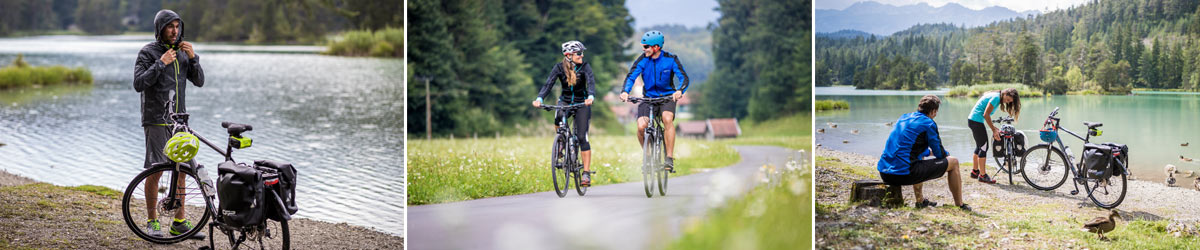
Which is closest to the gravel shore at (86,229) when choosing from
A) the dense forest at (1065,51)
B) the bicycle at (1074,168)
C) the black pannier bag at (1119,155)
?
the dense forest at (1065,51)

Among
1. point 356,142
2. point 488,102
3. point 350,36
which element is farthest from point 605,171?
point 350,36

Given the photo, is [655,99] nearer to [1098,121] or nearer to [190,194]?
[190,194]

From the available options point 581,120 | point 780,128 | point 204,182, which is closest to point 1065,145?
point 581,120

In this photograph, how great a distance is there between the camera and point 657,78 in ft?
18.7

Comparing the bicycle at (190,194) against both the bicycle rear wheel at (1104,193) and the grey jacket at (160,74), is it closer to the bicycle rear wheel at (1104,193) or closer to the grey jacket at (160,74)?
the grey jacket at (160,74)

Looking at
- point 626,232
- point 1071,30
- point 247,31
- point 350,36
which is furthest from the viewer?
point 350,36

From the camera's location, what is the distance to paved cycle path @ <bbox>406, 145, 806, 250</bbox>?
5.96 m

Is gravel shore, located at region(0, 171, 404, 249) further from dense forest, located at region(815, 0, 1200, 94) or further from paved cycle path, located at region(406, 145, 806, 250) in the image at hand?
dense forest, located at region(815, 0, 1200, 94)

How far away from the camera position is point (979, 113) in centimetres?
621

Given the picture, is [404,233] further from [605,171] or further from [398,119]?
[398,119]

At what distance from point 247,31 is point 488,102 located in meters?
6.36

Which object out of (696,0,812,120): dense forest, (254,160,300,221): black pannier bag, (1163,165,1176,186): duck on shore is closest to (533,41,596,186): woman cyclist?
(254,160,300,221): black pannier bag

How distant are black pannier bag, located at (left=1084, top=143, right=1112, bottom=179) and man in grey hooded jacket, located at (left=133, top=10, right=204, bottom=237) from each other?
576 cm

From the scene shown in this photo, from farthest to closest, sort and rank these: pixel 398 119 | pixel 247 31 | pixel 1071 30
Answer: pixel 247 31 → pixel 398 119 → pixel 1071 30
